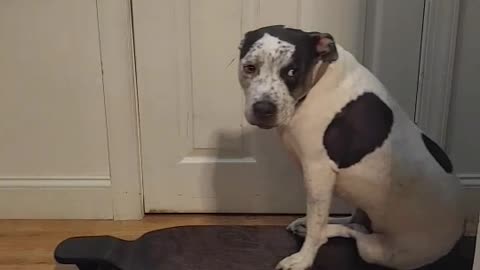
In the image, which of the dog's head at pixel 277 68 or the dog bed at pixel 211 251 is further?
the dog bed at pixel 211 251

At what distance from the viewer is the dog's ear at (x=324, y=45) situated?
4.85ft

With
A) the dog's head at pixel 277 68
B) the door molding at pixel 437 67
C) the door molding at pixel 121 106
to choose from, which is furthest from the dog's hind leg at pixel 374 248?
the door molding at pixel 121 106

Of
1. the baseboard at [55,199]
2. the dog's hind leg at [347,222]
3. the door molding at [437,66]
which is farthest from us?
the baseboard at [55,199]

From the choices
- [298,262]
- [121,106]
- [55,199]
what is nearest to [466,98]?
[298,262]

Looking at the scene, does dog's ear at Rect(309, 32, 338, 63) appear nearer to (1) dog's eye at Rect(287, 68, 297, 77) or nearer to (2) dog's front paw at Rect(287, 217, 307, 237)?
(1) dog's eye at Rect(287, 68, 297, 77)

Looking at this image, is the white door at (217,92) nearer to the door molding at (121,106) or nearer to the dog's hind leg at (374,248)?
the door molding at (121,106)

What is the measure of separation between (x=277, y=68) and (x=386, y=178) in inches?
14.0

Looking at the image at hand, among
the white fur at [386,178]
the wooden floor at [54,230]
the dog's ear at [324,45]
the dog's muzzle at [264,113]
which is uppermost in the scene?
the dog's ear at [324,45]

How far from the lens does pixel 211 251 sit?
5.78 feet

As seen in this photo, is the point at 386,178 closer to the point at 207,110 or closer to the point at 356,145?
the point at 356,145

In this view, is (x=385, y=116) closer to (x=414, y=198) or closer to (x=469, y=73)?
(x=414, y=198)

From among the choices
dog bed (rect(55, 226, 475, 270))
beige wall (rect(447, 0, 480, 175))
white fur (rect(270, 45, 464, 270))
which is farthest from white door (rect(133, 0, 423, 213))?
white fur (rect(270, 45, 464, 270))

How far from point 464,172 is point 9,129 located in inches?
53.4

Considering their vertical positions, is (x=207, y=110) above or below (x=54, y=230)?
above
